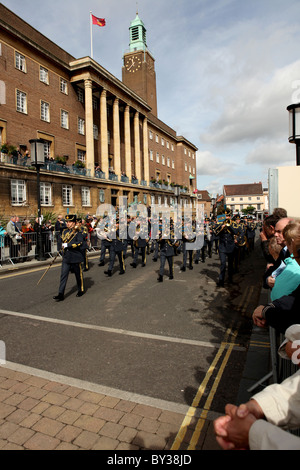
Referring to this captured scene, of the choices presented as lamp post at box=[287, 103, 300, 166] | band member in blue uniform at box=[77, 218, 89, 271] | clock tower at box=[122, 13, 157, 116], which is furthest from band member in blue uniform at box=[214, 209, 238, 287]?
clock tower at box=[122, 13, 157, 116]

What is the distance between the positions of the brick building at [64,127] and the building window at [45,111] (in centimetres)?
2

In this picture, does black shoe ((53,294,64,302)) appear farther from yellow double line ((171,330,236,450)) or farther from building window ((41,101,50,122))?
building window ((41,101,50,122))

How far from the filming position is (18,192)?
2316 cm

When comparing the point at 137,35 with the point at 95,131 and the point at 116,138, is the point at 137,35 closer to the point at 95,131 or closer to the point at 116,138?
the point at 116,138

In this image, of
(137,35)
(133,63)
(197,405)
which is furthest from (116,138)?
(197,405)

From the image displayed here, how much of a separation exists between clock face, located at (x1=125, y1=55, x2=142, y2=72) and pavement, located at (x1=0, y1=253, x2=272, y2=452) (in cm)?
6178

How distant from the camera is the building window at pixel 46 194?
1001 inches

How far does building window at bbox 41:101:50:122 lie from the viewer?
27.6 m

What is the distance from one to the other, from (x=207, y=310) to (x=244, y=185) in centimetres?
12227

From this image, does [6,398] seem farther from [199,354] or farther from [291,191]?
[291,191]

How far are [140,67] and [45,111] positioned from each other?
114 feet

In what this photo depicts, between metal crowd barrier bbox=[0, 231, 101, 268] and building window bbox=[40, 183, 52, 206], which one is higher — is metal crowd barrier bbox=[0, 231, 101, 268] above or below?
below

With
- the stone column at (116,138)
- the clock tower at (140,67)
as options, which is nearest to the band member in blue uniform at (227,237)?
the stone column at (116,138)
